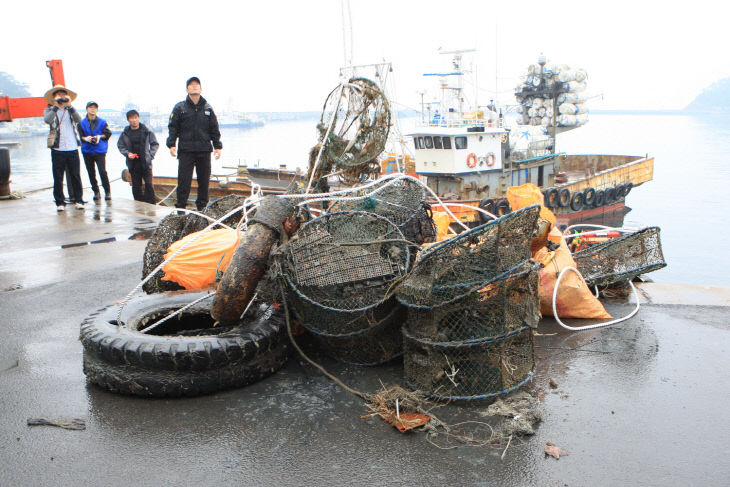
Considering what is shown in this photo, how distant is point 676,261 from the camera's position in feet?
76.7

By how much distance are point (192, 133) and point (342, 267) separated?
203 inches

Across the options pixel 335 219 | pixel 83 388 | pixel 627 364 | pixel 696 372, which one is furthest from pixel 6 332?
pixel 696 372

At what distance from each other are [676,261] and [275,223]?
24.1 metres

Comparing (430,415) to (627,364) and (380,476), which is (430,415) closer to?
(380,476)

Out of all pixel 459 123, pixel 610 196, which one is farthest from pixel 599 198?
pixel 459 123

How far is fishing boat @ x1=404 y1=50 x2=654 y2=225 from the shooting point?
22.0 m

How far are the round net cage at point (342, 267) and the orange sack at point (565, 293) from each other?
1.50 meters

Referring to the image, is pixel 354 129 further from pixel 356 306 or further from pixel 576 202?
pixel 576 202

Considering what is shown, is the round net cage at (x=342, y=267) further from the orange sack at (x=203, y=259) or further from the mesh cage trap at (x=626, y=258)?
the mesh cage trap at (x=626, y=258)

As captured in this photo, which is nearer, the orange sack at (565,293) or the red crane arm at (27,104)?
the orange sack at (565,293)

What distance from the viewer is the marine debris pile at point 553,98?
28.2 metres

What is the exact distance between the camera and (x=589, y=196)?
25.6 meters

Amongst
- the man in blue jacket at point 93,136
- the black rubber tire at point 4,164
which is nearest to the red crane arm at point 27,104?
the black rubber tire at point 4,164

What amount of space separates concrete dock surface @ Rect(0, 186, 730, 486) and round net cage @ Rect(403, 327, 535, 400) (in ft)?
0.34
